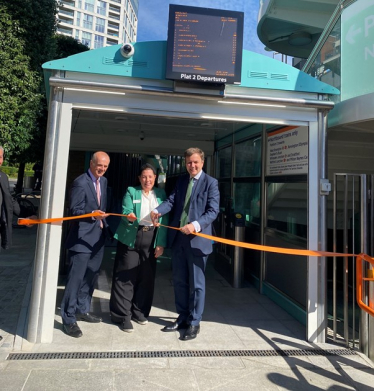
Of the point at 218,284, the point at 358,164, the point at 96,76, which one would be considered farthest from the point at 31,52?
the point at 358,164

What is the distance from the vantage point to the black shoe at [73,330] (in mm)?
3387

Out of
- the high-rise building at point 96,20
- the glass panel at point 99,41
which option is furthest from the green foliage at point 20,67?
the glass panel at point 99,41

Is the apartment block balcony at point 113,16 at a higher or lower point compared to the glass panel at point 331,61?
higher

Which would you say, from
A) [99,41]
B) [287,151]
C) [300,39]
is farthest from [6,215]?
[99,41]

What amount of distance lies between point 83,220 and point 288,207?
2884 mm

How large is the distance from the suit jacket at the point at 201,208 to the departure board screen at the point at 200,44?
104 cm

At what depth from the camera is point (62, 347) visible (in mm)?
3166

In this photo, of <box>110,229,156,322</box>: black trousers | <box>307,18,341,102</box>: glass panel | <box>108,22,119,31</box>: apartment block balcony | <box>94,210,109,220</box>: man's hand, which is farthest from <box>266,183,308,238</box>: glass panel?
<box>108,22,119,31</box>: apartment block balcony

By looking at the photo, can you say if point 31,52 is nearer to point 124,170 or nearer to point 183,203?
point 124,170

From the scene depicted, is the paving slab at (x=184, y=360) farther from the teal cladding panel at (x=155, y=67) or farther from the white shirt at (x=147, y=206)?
the teal cladding panel at (x=155, y=67)

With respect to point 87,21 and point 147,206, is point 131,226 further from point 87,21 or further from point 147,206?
point 87,21

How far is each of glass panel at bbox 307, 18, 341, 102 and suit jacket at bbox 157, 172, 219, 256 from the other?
6.87 feet

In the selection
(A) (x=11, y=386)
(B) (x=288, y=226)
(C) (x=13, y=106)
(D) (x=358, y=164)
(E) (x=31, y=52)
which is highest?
(E) (x=31, y=52)

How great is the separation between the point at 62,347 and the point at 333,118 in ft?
12.7
